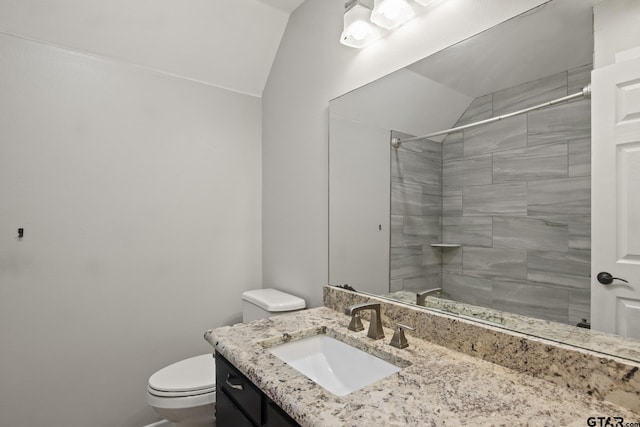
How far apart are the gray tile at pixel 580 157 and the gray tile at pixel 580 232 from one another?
12 centimetres

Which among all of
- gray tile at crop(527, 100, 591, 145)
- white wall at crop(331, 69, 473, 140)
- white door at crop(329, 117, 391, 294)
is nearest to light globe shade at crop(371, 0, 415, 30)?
white wall at crop(331, 69, 473, 140)

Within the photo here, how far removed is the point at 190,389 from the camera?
159cm

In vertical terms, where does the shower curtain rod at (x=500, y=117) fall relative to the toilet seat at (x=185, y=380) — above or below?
above

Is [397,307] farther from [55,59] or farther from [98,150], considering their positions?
[55,59]

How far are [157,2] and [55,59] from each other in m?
0.61

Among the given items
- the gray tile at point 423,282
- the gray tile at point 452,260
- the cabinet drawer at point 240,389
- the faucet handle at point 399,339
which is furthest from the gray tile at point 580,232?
the cabinet drawer at point 240,389

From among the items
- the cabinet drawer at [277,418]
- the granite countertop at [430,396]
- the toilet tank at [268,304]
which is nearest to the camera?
the granite countertop at [430,396]

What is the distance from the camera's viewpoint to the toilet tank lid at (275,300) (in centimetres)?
183

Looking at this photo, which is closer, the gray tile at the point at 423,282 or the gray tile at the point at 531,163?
the gray tile at the point at 531,163

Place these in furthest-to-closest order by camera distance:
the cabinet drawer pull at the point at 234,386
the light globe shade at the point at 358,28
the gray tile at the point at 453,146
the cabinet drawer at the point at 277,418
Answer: the light globe shade at the point at 358,28, the gray tile at the point at 453,146, the cabinet drawer pull at the point at 234,386, the cabinet drawer at the point at 277,418

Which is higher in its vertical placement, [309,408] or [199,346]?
[309,408]

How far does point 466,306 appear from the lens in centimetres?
114

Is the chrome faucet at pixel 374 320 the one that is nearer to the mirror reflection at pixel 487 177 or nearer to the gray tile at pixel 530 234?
the mirror reflection at pixel 487 177

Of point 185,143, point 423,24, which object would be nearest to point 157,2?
point 185,143
